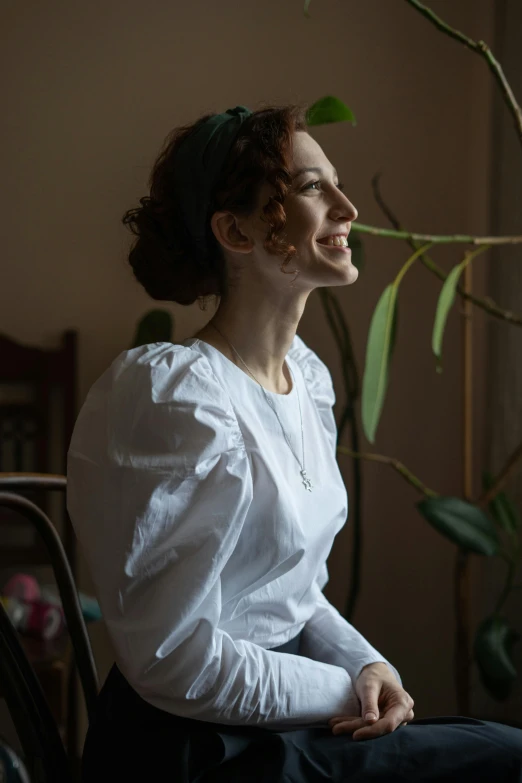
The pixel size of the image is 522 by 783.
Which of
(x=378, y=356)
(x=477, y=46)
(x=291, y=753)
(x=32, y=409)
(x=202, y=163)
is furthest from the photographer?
(x=32, y=409)

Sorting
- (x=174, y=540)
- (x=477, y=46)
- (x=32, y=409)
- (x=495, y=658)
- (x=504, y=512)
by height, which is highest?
(x=477, y=46)

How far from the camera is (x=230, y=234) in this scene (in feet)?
3.37

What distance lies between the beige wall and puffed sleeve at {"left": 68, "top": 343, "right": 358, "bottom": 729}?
1.43 meters

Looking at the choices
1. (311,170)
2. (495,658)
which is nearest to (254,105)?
(311,170)

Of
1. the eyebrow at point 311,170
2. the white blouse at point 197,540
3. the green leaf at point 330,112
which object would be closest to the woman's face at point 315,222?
the eyebrow at point 311,170

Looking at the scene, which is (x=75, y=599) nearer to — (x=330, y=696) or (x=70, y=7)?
(x=330, y=696)

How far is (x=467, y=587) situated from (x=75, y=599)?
1.05m

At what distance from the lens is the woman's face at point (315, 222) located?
3.28 ft

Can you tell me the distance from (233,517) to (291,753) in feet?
0.78

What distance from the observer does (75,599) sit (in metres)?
1.07

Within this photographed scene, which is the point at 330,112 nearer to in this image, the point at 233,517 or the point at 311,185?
the point at 311,185

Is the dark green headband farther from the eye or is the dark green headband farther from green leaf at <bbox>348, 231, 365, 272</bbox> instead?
green leaf at <bbox>348, 231, 365, 272</bbox>

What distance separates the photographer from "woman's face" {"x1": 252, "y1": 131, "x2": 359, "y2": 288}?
1.00 meters

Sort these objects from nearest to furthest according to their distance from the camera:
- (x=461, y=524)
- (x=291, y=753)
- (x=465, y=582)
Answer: (x=291, y=753) < (x=461, y=524) < (x=465, y=582)
